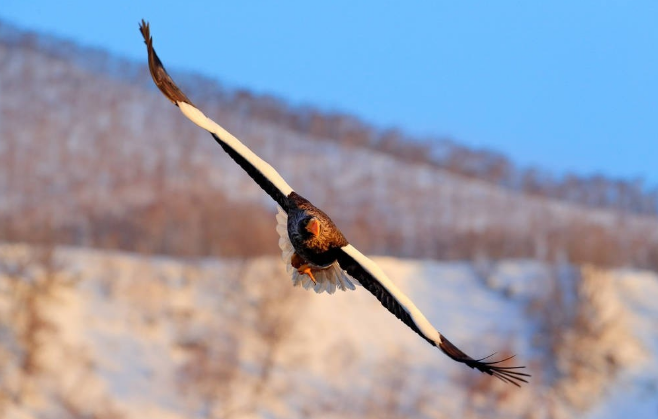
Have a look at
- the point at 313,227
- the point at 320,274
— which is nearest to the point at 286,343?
the point at 320,274

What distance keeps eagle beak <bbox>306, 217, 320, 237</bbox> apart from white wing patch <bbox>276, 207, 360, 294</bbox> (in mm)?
566

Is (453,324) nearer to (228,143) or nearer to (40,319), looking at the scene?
(40,319)

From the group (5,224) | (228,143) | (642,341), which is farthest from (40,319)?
(228,143)

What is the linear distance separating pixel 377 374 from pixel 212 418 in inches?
170

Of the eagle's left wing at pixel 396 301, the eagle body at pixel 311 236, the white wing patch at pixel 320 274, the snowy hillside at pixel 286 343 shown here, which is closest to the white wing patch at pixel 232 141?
the eagle body at pixel 311 236

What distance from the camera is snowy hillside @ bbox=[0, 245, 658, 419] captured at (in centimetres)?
1992

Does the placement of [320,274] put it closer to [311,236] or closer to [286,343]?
[311,236]

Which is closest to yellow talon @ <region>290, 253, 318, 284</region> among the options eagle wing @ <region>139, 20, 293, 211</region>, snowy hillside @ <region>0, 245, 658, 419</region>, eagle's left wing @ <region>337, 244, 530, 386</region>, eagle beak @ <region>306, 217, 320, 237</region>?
eagle's left wing @ <region>337, 244, 530, 386</region>

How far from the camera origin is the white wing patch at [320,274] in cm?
585

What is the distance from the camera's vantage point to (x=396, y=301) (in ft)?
17.8

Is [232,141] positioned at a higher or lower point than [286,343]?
lower

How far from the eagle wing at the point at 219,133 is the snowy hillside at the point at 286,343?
1391 centimetres

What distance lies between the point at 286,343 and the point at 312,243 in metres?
17.1

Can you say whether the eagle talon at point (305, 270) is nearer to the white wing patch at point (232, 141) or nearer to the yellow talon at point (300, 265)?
the yellow talon at point (300, 265)
